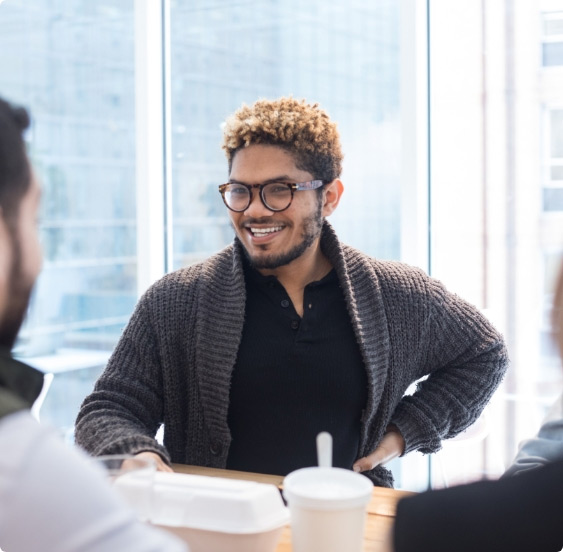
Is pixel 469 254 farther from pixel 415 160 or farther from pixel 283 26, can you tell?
pixel 283 26

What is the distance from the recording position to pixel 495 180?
338cm

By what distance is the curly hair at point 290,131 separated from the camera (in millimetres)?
2000

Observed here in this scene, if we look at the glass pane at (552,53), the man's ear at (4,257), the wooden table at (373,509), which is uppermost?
the glass pane at (552,53)

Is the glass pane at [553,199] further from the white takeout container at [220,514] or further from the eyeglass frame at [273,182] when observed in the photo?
the white takeout container at [220,514]

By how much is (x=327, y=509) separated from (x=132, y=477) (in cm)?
27

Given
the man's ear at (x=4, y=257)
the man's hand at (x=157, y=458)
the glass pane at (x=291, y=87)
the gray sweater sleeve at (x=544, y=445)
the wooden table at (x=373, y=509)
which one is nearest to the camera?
the man's ear at (x=4, y=257)

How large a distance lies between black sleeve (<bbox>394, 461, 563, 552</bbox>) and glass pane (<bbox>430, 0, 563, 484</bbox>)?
2.50 metres

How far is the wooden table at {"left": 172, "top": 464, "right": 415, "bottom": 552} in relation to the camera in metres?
1.26

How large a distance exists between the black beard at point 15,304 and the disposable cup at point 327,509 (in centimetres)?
46

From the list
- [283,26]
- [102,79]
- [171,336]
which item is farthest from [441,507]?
[102,79]

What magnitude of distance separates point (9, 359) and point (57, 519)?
240mm

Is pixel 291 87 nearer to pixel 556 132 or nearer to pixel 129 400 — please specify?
pixel 556 132

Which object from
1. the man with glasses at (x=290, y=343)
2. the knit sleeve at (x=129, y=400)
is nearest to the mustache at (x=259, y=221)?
the man with glasses at (x=290, y=343)

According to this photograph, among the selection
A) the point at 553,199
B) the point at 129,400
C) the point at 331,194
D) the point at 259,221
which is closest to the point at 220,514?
the point at 129,400
